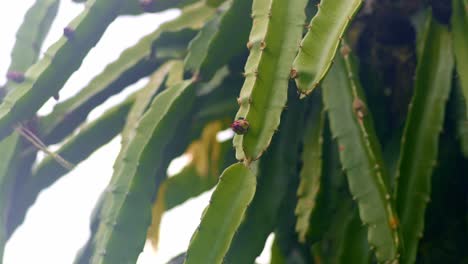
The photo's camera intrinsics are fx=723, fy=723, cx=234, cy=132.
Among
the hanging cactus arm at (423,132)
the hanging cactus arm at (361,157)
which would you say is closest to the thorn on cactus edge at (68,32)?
the hanging cactus arm at (361,157)

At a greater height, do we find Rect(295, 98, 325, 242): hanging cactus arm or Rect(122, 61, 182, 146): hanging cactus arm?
Rect(122, 61, 182, 146): hanging cactus arm

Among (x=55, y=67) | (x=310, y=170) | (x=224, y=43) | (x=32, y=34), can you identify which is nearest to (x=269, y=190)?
(x=310, y=170)

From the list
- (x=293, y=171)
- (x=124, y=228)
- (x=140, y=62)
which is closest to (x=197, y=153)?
(x=140, y=62)

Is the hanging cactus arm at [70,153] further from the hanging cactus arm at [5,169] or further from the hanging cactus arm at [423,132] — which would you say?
the hanging cactus arm at [423,132]

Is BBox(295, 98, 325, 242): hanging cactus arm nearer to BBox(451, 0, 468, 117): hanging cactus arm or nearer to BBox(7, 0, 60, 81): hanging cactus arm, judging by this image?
BBox(451, 0, 468, 117): hanging cactus arm

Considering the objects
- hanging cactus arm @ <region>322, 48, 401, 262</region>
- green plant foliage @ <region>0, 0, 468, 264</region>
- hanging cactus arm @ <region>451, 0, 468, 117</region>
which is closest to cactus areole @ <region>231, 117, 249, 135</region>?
green plant foliage @ <region>0, 0, 468, 264</region>

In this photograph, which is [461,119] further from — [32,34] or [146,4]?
[32,34]
